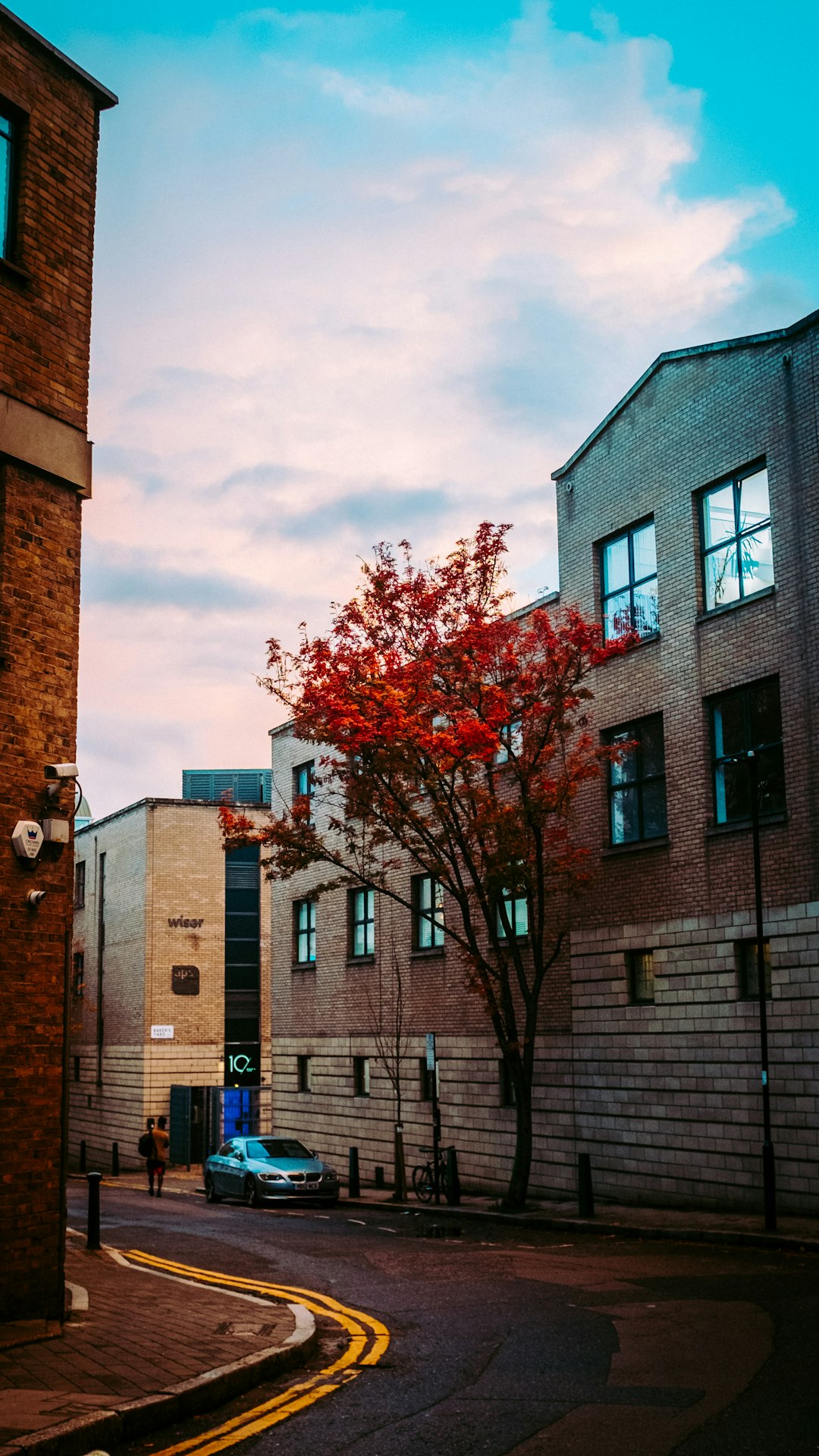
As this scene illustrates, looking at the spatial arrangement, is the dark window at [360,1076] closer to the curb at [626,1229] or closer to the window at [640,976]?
the curb at [626,1229]

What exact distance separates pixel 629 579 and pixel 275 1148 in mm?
13576

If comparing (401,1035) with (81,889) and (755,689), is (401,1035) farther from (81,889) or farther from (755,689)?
(81,889)

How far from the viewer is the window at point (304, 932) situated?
3627cm

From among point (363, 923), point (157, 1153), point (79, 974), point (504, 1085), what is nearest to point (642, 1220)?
point (504, 1085)

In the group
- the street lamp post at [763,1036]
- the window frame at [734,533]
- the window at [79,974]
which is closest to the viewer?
the street lamp post at [763,1036]

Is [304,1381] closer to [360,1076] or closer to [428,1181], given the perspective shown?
[428,1181]

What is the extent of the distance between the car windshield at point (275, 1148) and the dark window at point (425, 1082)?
10.0 ft

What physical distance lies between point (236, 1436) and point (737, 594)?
630 inches

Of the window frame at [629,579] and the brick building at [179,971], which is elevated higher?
the window frame at [629,579]

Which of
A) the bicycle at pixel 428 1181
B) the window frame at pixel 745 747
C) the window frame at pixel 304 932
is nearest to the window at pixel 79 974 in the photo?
the window frame at pixel 304 932

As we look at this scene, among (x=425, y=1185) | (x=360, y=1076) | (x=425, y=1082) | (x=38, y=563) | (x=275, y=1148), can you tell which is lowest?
(x=425, y=1185)

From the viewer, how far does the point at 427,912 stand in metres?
29.6

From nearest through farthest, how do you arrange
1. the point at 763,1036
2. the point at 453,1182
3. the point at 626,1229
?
the point at 763,1036 → the point at 626,1229 → the point at 453,1182

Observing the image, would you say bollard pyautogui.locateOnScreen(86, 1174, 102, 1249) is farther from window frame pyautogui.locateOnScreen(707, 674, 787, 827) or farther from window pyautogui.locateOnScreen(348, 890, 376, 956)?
window pyautogui.locateOnScreen(348, 890, 376, 956)
